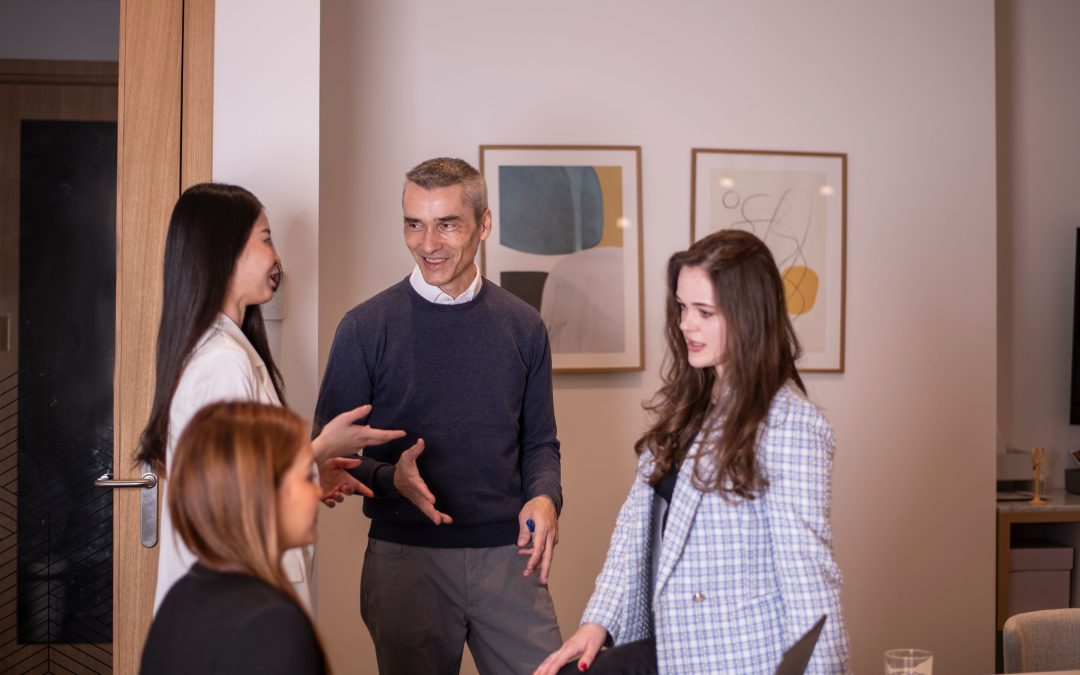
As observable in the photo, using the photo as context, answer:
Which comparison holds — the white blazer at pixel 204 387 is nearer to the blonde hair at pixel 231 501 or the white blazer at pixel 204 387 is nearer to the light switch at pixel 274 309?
the blonde hair at pixel 231 501

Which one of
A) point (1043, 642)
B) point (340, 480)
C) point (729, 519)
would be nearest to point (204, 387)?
point (340, 480)

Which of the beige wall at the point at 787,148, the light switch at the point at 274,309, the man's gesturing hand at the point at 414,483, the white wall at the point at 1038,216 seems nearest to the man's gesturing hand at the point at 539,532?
the man's gesturing hand at the point at 414,483

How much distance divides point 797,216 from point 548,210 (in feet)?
3.25

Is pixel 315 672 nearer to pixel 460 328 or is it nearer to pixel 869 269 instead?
pixel 460 328

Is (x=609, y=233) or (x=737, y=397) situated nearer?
(x=737, y=397)

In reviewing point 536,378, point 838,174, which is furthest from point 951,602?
point 536,378

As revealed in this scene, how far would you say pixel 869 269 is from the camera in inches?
161

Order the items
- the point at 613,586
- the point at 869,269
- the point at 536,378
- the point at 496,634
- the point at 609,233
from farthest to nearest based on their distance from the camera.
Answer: the point at 869,269 → the point at 609,233 → the point at 536,378 → the point at 496,634 → the point at 613,586

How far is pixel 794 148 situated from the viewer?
4023mm

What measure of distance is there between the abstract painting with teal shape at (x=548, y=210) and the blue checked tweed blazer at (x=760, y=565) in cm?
200

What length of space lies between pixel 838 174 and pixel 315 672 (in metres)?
3.30

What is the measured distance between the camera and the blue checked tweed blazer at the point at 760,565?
1702mm

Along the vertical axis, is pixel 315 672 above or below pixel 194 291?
below

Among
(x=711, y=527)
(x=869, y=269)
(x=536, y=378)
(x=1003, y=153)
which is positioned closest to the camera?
(x=711, y=527)
